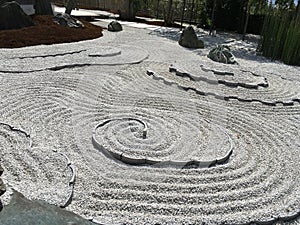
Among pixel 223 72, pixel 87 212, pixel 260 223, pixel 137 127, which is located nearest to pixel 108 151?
pixel 137 127

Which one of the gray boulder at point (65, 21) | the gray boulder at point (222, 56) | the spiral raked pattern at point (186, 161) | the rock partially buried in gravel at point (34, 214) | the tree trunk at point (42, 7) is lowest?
the spiral raked pattern at point (186, 161)

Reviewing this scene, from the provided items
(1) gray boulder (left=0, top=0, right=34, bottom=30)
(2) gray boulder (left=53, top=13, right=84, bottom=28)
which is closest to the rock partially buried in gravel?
(1) gray boulder (left=0, top=0, right=34, bottom=30)

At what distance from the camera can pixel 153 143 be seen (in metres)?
3.55

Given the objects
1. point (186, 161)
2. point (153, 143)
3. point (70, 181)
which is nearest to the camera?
point (70, 181)

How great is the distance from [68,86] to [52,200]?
315 centimetres

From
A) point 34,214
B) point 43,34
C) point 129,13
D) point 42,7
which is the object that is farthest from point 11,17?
point 34,214

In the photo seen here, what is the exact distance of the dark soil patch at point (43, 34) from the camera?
841cm

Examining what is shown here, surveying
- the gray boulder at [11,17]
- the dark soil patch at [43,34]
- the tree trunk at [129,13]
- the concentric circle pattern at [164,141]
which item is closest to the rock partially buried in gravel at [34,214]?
the concentric circle pattern at [164,141]

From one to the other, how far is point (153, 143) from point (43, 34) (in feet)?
23.7

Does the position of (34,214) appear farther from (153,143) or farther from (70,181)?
(153,143)

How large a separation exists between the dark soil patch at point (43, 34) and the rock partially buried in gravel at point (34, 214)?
683 cm

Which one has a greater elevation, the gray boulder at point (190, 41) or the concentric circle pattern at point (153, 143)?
the gray boulder at point (190, 41)

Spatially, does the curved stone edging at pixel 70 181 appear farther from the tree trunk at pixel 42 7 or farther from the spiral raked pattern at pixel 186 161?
the tree trunk at pixel 42 7

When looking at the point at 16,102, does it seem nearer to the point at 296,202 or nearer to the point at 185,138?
the point at 185,138
